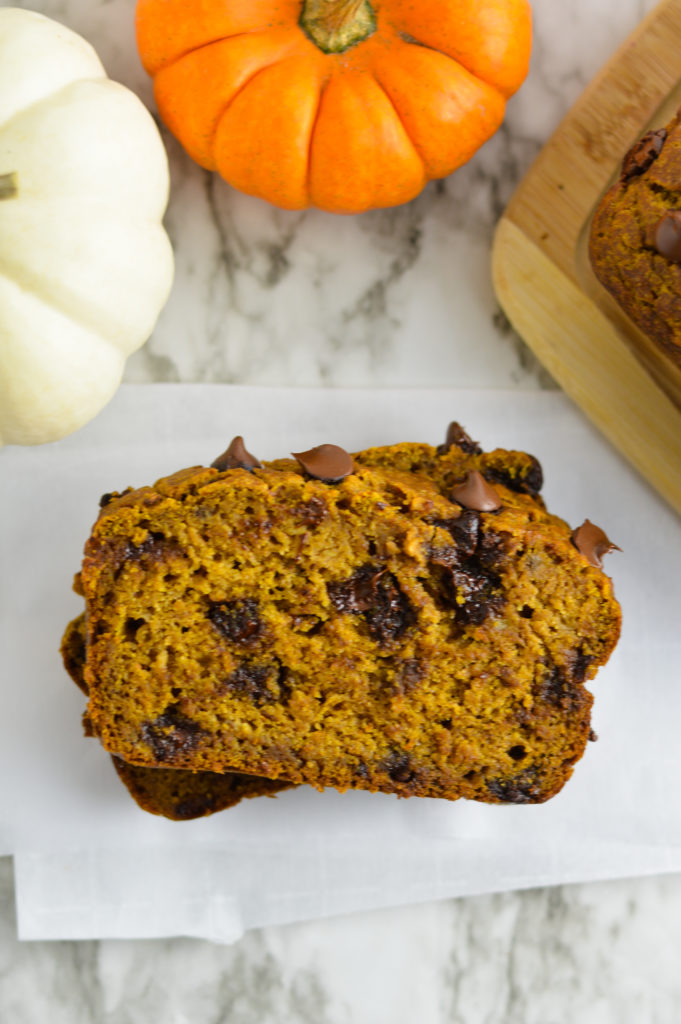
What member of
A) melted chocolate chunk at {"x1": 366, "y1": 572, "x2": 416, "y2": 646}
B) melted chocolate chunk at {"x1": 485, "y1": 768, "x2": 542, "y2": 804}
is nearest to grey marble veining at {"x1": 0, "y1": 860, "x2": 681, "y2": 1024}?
melted chocolate chunk at {"x1": 485, "y1": 768, "x2": 542, "y2": 804}

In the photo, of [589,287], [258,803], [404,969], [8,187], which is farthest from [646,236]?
[404,969]

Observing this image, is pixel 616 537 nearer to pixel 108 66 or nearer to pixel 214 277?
pixel 214 277

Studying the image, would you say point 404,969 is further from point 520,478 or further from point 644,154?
point 644,154

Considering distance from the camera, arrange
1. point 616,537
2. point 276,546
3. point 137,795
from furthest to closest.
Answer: point 616,537
point 137,795
point 276,546

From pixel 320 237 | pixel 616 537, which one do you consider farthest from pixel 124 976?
pixel 320 237

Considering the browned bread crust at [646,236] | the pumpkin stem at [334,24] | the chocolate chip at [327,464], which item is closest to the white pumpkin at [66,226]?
the pumpkin stem at [334,24]

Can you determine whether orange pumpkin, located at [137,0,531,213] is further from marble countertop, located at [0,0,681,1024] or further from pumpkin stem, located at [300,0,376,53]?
marble countertop, located at [0,0,681,1024]

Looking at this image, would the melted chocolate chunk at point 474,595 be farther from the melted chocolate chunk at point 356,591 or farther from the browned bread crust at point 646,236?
the browned bread crust at point 646,236

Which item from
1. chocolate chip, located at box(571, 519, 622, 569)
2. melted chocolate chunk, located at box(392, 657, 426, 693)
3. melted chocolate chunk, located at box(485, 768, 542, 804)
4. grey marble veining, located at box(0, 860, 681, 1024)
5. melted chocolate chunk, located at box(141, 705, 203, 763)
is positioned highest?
chocolate chip, located at box(571, 519, 622, 569)
